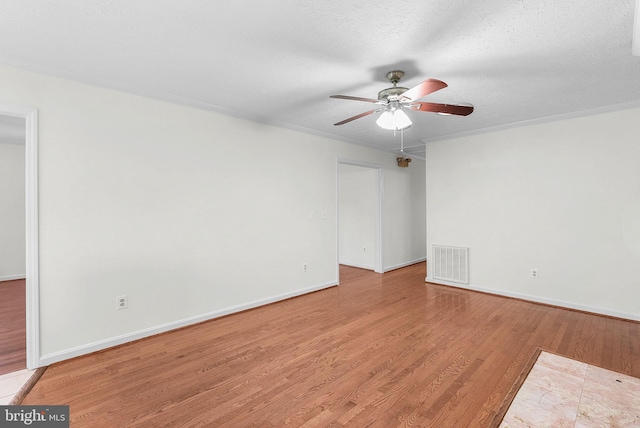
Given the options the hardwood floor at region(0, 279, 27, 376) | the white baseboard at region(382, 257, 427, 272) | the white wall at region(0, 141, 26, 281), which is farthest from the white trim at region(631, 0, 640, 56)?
the white wall at region(0, 141, 26, 281)

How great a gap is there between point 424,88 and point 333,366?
86.0 inches

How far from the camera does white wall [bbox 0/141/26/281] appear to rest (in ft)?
16.8

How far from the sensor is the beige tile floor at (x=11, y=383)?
6.51 feet

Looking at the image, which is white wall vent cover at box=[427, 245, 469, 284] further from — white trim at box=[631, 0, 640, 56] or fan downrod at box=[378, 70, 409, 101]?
fan downrod at box=[378, 70, 409, 101]

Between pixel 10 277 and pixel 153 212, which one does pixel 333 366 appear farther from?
pixel 10 277

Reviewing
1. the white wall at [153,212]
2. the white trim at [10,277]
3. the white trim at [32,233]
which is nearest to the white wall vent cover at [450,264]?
the white wall at [153,212]

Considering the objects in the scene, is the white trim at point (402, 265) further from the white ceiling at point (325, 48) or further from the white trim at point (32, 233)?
the white trim at point (32, 233)

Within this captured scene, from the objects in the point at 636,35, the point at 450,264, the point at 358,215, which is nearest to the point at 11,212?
the point at 358,215

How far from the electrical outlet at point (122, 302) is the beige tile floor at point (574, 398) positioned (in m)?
3.11

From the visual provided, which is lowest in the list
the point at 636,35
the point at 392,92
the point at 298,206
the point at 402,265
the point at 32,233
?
the point at 402,265

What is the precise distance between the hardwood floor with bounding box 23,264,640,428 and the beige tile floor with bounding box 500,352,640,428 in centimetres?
12

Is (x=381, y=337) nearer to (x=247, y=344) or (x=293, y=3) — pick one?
(x=247, y=344)

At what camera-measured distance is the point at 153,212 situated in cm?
296

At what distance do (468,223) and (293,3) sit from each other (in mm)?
4029
